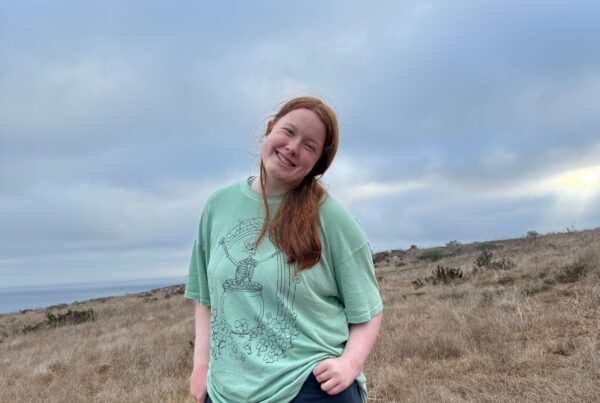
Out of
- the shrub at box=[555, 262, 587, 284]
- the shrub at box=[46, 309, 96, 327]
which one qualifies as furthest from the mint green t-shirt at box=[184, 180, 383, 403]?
the shrub at box=[46, 309, 96, 327]

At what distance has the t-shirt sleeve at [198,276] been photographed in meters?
1.79

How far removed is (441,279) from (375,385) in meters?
6.72

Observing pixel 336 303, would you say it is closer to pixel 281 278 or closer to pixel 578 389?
pixel 281 278

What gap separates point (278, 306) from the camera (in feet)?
4.91

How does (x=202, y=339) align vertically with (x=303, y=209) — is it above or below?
below

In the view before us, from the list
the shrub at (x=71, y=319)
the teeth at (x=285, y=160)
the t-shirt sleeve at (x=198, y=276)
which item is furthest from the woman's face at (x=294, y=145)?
the shrub at (x=71, y=319)

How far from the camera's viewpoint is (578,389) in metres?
3.73

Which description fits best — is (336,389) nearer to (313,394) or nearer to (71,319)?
(313,394)

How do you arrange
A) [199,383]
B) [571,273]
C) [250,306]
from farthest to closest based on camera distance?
[571,273] < [199,383] < [250,306]

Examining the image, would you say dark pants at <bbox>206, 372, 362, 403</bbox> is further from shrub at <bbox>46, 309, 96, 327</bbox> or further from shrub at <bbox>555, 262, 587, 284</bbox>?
shrub at <bbox>46, 309, 96, 327</bbox>

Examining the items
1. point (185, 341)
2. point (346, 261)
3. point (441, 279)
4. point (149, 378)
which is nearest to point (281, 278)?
point (346, 261)

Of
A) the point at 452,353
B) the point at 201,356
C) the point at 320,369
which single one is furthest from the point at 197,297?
the point at 452,353

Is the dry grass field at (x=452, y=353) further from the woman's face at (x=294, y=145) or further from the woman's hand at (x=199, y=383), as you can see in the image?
the woman's face at (x=294, y=145)

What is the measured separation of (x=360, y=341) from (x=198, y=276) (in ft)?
2.20
